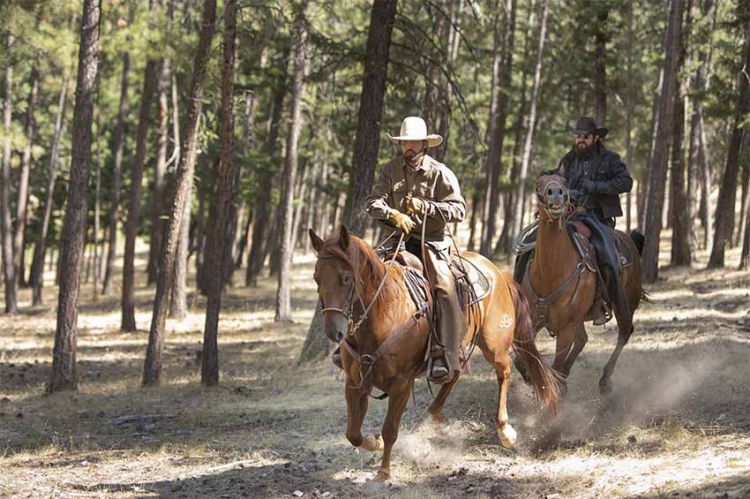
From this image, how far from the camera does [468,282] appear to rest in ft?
33.1

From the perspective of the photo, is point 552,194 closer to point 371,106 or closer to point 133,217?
point 371,106

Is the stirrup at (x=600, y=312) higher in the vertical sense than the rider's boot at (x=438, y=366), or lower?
higher

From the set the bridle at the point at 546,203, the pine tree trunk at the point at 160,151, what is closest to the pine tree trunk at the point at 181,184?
the pine tree trunk at the point at 160,151

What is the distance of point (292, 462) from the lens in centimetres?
1058

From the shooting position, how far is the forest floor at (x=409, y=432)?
925 centimetres

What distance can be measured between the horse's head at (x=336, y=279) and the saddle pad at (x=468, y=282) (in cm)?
229

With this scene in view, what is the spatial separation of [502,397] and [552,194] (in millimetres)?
2535

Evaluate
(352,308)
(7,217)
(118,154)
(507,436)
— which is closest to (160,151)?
(118,154)

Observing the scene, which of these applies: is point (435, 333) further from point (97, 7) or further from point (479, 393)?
point (97, 7)

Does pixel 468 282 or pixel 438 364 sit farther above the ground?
pixel 468 282

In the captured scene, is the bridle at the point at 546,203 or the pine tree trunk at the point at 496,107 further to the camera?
the pine tree trunk at the point at 496,107

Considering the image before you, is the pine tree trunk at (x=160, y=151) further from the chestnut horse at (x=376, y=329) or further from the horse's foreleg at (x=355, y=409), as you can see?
the horse's foreleg at (x=355, y=409)

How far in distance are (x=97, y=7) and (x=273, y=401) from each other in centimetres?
793

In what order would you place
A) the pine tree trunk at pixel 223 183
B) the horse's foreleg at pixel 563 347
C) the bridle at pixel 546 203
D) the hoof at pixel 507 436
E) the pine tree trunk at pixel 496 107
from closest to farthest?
the hoof at pixel 507 436 < the bridle at pixel 546 203 < the horse's foreleg at pixel 563 347 < the pine tree trunk at pixel 223 183 < the pine tree trunk at pixel 496 107
